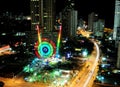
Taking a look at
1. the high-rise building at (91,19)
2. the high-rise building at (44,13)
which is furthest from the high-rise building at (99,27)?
the high-rise building at (44,13)

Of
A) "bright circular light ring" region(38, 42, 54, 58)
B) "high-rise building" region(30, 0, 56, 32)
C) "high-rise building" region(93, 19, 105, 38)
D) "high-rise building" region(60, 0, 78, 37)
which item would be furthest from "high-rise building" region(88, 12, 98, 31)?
"bright circular light ring" region(38, 42, 54, 58)

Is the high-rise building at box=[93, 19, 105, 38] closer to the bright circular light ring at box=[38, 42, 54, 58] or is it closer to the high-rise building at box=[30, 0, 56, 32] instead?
the high-rise building at box=[30, 0, 56, 32]

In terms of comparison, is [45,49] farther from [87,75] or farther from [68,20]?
[68,20]

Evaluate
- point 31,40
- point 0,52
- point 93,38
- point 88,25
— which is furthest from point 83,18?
point 0,52

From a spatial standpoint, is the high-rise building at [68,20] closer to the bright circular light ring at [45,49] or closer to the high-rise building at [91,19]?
the high-rise building at [91,19]

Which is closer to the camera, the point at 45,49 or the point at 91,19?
the point at 45,49

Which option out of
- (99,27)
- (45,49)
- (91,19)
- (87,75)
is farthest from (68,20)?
(87,75)
